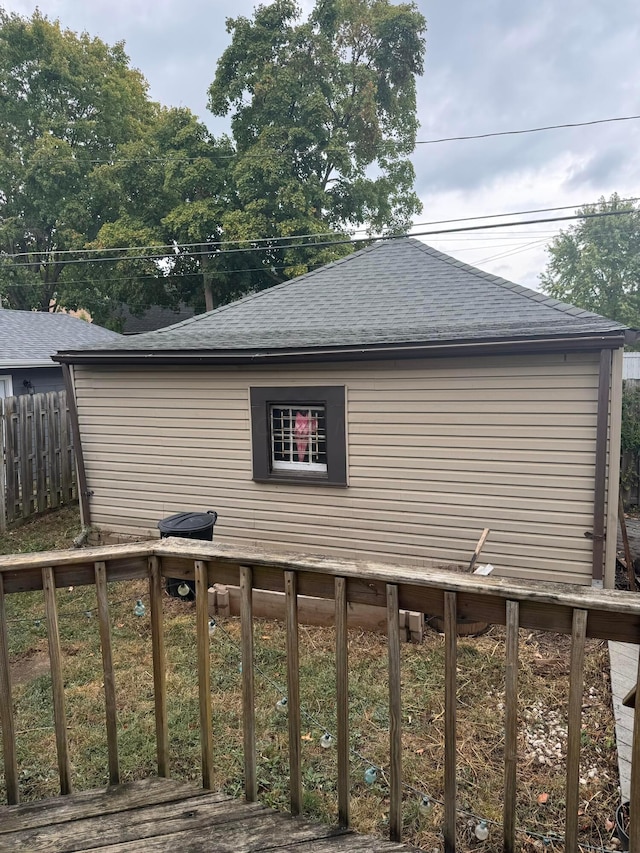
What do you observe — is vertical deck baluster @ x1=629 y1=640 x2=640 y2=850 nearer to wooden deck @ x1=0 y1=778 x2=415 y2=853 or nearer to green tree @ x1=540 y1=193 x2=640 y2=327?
wooden deck @ x1=0 y1=778 x2=415 y2=853

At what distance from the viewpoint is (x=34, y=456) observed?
8391 mm

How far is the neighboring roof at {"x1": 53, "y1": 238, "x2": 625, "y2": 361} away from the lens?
5316 mm

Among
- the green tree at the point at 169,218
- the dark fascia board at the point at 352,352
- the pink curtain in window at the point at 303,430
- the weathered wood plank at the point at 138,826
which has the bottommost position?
the weathered wood plank at the point at 138,826

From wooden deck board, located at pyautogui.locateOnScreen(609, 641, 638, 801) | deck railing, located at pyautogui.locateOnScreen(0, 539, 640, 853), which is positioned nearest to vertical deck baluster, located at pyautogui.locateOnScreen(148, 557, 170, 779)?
deck railing, located at pyautogui.locateOnScreen(0, 539, 640, 853)

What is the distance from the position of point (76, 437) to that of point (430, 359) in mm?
5019

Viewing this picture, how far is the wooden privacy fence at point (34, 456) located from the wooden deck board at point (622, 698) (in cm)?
784

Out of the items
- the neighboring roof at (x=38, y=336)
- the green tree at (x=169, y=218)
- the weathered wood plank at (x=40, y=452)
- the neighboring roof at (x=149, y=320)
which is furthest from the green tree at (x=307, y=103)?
the weathered wood plank at (x=40, y=452)

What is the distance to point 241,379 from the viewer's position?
6.32 meters

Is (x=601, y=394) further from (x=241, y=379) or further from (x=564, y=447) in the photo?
(x=241, y=379)

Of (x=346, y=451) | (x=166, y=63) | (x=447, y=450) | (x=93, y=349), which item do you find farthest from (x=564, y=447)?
(x=166, y=63)

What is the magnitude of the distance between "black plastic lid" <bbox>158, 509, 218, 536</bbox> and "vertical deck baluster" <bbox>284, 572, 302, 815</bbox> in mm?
4028

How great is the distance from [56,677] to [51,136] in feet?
81.7

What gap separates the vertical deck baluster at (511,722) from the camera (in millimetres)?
1363

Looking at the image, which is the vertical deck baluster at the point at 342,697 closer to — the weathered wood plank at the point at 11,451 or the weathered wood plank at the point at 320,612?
the weathered wood plank at the point at 320,612
